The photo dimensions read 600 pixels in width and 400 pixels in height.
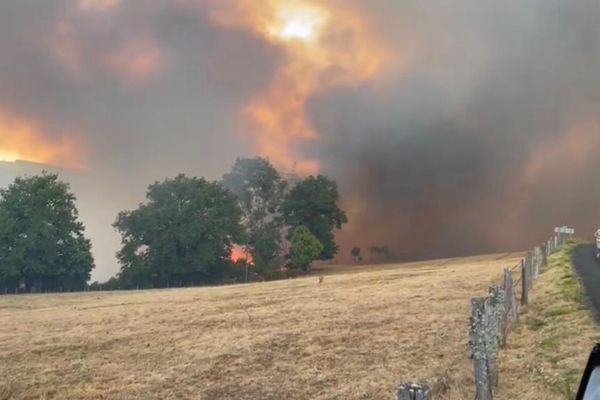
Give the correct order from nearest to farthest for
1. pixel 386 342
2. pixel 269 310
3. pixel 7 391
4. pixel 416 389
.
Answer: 1. pixel 416 389
2. pixel 7 391
3. pixel 386 342
4. pixel 269 310

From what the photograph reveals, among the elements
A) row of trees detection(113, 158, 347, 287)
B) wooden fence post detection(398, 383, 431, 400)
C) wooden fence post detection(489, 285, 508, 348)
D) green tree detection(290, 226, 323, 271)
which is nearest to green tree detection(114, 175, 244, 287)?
row of trees detection(113, 158, 347, 287)

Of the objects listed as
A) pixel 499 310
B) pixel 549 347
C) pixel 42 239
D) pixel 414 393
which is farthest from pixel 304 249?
pixel 414 393

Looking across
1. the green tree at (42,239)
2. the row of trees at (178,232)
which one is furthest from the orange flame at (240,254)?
the green tree at (42,239)

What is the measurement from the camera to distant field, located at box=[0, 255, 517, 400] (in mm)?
15618

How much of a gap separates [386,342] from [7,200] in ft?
221

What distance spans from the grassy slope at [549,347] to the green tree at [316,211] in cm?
7572

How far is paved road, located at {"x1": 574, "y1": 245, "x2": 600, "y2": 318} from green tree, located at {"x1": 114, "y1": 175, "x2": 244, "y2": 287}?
51785 mm

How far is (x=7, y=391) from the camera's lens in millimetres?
17344

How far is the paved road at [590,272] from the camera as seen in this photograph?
2068 cm

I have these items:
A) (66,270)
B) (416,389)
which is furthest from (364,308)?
(66,270)

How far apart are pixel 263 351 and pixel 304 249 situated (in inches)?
2731

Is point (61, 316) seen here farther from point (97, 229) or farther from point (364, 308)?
point (97, 229)

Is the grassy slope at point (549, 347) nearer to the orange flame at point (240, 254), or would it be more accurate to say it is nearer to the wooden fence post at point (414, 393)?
the wooden fence post at point (414, 393)

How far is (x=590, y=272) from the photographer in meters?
28.4
